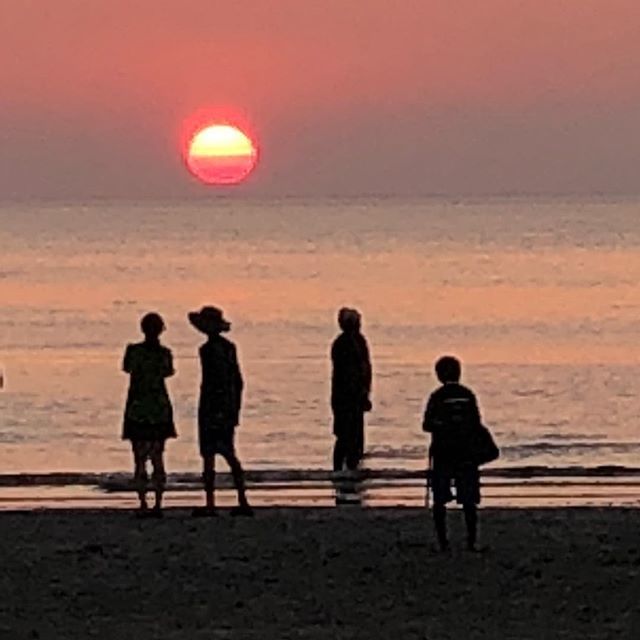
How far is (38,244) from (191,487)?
169547 mm

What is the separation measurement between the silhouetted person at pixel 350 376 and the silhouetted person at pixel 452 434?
178 inches

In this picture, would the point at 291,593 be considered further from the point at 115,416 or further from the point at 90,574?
the point at 115,416

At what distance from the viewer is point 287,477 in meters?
22.1

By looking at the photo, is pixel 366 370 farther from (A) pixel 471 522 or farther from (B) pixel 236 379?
(A) pixel 471 522

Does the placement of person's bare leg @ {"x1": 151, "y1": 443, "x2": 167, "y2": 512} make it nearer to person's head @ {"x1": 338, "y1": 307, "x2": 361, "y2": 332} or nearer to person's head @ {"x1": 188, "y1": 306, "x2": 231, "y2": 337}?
person's head @ {"x1": 188, "y1": 306, "x2": 231, "y2": 337}

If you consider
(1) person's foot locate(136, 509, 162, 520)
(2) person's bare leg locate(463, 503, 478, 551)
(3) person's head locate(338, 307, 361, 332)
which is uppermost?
(3) person's head locate(338, 307, 361, 332)

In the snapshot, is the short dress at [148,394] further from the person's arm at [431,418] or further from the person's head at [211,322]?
the person's arm at [431,418]

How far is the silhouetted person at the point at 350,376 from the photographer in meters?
19.9

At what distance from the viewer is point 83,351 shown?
68.6m

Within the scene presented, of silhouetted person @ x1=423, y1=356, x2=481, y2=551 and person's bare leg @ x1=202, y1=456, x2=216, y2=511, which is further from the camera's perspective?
person's bare leg @ x1=202, y1=456, x2=216, y2=511

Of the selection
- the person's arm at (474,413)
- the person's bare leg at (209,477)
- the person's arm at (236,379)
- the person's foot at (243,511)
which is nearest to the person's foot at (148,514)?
the person's bare leg at (209,477)

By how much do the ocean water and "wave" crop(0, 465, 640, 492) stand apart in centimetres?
113

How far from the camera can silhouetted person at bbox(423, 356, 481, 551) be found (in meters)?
15.2

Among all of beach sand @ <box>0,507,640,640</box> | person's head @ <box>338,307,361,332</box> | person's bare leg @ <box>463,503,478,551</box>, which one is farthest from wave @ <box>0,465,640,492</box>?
person's bare leg @ <box>463,503,478,551</box>
